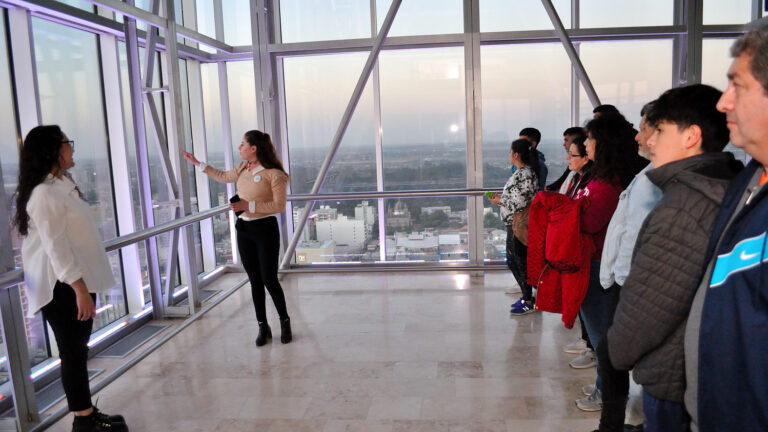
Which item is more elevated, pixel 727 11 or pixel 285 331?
pixel 727 11

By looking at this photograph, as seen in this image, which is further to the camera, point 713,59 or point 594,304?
point 713,59

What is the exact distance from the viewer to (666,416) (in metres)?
1.29

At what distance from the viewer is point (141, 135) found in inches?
167

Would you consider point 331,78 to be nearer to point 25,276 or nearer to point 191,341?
point 191,341

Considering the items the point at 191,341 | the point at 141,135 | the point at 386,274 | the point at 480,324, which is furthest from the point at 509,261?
the point at 141,135

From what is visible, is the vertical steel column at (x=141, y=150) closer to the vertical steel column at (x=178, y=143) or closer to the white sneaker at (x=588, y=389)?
the vertical steel column at (x=178, y=143)

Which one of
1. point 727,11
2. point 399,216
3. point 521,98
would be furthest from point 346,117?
point 727,11

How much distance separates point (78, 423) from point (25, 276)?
2.46 ft

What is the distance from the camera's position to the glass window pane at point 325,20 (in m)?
5.75

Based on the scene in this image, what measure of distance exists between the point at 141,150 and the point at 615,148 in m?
3.53

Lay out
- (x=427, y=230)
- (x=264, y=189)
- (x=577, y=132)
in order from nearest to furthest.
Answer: (x=577, y=132) → (x=264, y=189) → (x=427, y=230)

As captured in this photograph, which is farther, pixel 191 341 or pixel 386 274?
pixel 386 274

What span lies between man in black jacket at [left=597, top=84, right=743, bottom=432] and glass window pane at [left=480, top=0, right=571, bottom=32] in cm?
450

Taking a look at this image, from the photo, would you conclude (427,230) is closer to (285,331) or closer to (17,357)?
(285,331)
